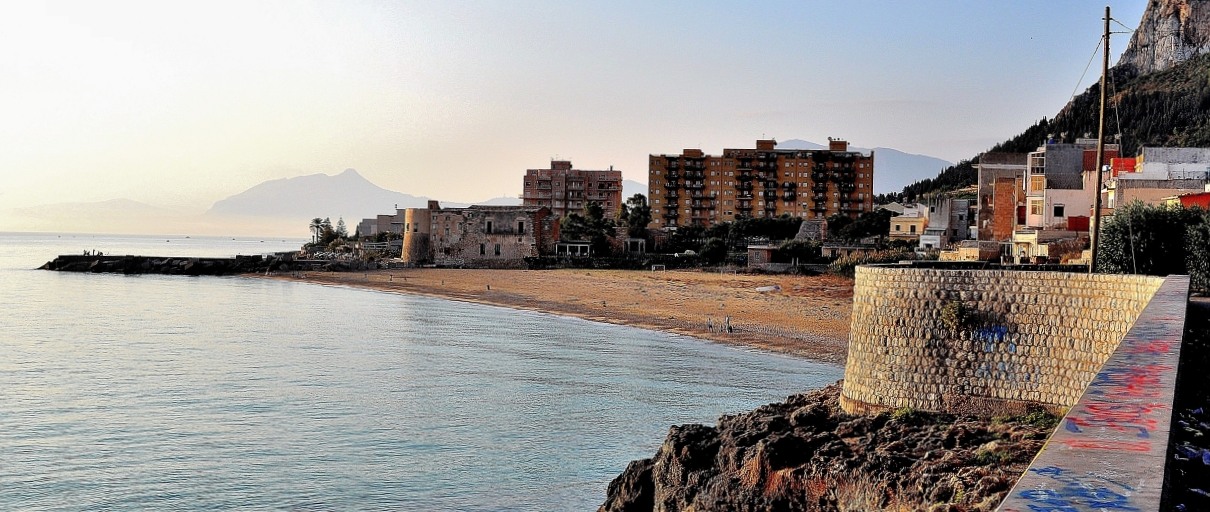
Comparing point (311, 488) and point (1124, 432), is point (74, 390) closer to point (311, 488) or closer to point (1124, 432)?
point (311, 488)

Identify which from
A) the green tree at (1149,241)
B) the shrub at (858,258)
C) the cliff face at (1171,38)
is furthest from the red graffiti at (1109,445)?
the cliff face at (1171,38)

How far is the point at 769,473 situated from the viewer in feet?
32.7

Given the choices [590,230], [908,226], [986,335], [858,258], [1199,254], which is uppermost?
[908,226]

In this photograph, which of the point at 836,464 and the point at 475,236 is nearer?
the point at 836,464

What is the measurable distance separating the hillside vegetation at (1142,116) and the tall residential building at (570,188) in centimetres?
3126

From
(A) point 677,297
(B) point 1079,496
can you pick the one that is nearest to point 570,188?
(A) point 677,297

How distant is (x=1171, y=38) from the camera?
10325cm

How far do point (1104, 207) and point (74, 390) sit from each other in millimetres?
29236

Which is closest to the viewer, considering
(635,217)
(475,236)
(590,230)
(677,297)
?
(677,297)

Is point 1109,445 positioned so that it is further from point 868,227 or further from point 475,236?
point 475,236

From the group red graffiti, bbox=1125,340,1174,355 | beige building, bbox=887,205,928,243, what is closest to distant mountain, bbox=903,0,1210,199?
beige building, bbox=887,205,928,243

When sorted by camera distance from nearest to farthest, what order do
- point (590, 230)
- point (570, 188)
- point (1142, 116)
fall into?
1. point (590, 230)
2. point (1142, 116)
3. point (570, 188)

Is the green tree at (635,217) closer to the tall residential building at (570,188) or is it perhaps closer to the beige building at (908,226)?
the beige building at (908,226)

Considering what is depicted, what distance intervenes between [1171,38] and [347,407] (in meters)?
108
